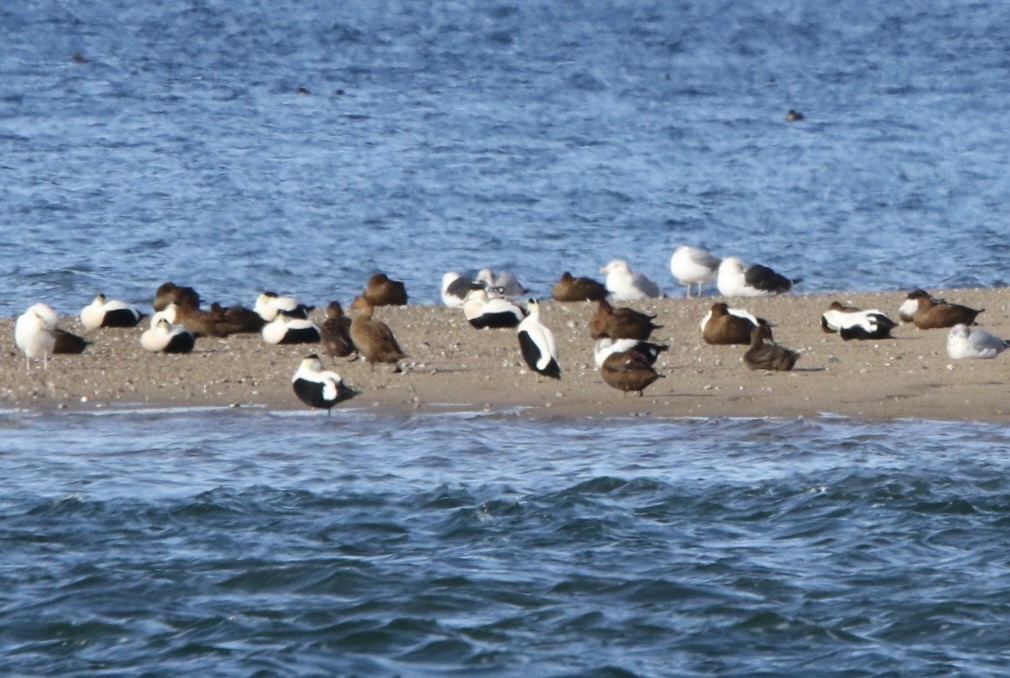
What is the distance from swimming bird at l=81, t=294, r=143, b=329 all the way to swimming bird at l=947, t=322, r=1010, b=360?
6803 mm

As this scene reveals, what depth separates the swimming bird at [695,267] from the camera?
1859cm

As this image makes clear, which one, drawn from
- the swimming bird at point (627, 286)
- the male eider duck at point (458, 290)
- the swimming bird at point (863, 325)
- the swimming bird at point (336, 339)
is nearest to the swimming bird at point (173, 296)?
the male eider duck at point (458, 290)

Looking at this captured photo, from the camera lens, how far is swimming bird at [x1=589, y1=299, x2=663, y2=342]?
14.1 meters

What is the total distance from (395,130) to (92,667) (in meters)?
26.2

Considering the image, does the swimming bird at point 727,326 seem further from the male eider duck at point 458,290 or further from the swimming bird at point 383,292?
the swimming bird at point 383,292

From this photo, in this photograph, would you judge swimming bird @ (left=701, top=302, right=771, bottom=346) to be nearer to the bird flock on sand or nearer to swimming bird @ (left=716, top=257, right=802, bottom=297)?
the bird flock on sand

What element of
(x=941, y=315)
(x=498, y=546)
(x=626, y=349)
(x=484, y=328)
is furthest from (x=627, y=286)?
(x=498, y=546)

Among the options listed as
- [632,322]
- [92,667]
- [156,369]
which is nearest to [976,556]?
[92,667]

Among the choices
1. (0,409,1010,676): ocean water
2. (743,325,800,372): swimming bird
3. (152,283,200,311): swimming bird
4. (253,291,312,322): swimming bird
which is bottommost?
(0,409,1010,676): ocean water

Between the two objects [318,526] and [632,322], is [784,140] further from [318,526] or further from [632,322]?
[318,526]

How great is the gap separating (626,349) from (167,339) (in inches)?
149

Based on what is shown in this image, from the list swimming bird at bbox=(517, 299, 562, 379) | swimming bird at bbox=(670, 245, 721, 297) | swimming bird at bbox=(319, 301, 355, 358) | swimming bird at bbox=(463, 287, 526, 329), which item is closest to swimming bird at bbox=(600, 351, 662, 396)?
swimming bird at bbox=(517, 299, 562, 379)

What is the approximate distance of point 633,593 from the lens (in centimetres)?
811

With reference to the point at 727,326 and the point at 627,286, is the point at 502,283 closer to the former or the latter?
the point at 627,286
